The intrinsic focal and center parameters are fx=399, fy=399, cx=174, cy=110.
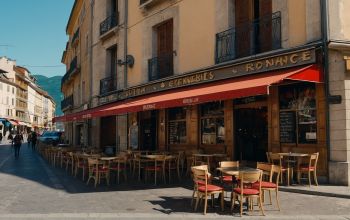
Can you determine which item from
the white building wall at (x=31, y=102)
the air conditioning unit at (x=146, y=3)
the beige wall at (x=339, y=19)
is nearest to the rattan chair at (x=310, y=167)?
the beige wall at (x=339, y=19)

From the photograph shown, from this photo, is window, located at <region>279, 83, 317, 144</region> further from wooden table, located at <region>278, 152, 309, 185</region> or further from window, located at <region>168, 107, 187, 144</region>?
window, located at <region>168, 107, 187, 144</region>

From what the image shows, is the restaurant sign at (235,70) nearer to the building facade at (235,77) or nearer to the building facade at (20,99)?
the building facade at (235,77)

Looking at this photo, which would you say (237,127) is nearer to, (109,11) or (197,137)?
(197,137)

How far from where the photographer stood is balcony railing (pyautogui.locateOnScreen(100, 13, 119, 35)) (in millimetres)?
21172

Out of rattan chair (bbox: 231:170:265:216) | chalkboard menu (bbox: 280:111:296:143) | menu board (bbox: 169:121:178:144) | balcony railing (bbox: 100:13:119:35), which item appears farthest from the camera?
balcony railing (bbox: 100:13:119:35)

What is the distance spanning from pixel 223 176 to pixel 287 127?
2962mm

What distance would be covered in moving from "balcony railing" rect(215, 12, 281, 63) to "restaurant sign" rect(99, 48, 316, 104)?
60 cm

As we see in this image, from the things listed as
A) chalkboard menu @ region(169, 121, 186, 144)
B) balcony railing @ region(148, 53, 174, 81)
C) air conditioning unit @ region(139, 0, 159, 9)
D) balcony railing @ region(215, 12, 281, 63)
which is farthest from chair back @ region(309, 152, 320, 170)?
air conditioning unit @ region(139, 0, 159, 9)

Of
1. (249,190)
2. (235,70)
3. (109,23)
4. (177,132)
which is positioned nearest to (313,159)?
(249,190)

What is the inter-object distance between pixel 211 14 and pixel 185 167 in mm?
5520

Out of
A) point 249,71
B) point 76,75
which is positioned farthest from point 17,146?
point 249,71

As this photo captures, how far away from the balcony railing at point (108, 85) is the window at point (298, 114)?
12.1m

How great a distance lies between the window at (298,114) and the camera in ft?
35.0

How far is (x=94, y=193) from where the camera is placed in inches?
384
